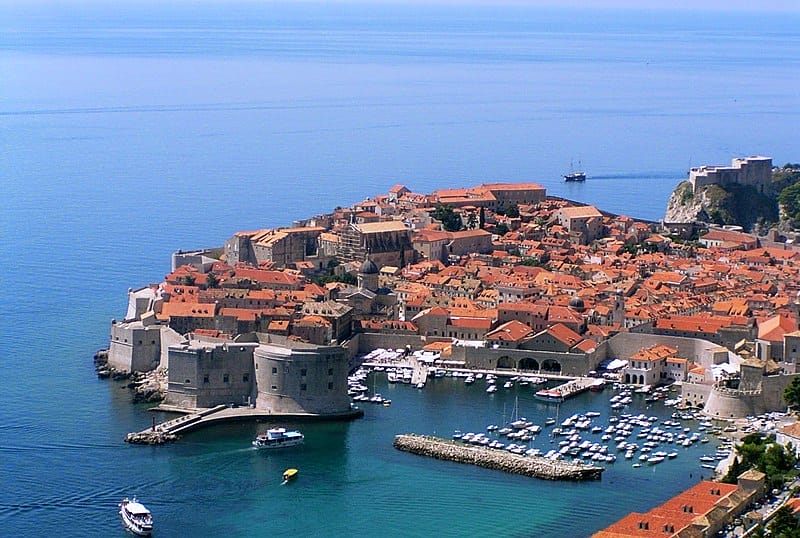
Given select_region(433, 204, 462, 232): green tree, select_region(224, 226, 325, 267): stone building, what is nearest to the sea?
select_region(224, 226, 325, 267): stone building

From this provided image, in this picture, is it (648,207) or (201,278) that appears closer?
(201,278)

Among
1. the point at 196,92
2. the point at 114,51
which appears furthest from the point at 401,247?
the point at 114,51

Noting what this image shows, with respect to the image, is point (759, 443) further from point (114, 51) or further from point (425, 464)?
point (114, 51)

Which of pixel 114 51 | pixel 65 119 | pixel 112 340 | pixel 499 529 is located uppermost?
pixel 114 51

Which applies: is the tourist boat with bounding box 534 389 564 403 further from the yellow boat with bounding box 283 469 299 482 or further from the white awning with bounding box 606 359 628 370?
the yellow boat with bounding box 283 469 299 482

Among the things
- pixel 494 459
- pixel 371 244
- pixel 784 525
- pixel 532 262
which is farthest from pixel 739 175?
pixel 784 525
